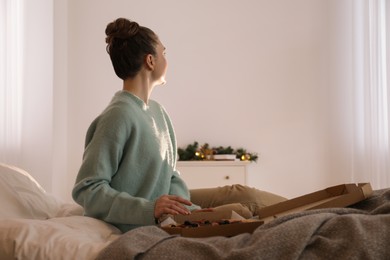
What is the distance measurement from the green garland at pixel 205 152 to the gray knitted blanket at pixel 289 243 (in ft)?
13.4

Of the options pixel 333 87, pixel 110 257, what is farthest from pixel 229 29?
pixel 110 257

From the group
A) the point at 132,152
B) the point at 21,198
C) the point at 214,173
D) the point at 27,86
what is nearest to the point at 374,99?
the point at 214,173

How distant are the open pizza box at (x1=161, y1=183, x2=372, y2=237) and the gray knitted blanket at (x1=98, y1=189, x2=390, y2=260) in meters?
0.12

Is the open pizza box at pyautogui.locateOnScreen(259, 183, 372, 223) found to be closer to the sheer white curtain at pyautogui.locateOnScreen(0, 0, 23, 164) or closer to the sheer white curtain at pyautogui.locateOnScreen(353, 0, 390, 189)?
the sheer white curtain at pyautogui.locateOnScreen(0, 0, 23, 164)

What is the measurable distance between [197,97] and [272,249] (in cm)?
469

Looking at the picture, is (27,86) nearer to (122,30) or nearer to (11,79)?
(11,79)

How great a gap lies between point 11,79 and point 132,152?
9.90 feet

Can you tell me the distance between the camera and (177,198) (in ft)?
5.48

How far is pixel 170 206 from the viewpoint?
5.47ft

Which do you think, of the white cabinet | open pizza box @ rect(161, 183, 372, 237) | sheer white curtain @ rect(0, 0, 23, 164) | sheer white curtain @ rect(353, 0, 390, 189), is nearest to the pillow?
open pizza box @ rect(161, 183, 372, 237)

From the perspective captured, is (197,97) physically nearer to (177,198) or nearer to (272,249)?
(177,198)

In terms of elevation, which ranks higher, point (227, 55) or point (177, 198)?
point (227, 55)

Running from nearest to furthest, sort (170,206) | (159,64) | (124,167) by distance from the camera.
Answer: (170,206), (124,167), (159,64)

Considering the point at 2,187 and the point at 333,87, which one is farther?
the point at 333,87
